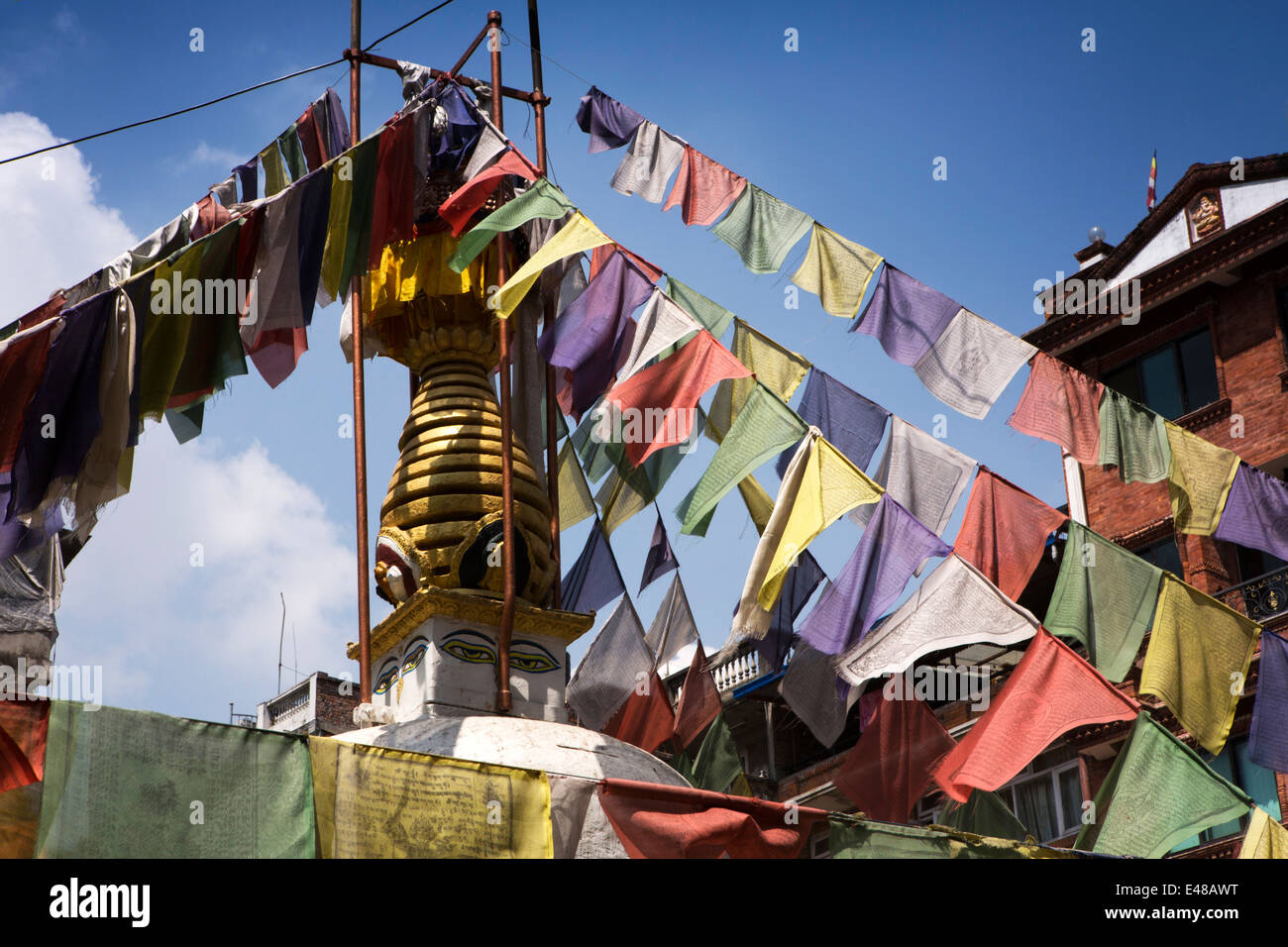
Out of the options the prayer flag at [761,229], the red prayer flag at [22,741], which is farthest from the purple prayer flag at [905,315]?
the red prayer flag at [22,741]

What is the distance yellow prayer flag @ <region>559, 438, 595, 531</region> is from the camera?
16906mm

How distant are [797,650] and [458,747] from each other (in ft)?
10.0

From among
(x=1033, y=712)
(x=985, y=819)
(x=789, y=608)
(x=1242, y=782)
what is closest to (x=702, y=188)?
(x=789, y=608)

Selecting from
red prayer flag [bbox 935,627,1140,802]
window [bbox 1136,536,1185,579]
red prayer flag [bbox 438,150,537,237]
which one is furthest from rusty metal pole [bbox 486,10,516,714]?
window [bbox 1136,536,1185,579]

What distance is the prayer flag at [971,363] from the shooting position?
46.1 ft

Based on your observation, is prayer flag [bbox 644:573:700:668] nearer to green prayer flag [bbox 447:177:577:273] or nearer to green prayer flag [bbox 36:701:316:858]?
green prayer flag [bbox 447:177:577:273]

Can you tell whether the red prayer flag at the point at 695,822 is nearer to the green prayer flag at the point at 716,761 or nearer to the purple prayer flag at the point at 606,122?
the green prayer flag at the point at 716,761

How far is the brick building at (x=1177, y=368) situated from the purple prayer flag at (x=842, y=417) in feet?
36.9

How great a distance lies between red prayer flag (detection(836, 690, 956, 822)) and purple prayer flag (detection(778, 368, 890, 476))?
81.8 inches

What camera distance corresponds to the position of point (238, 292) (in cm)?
1289

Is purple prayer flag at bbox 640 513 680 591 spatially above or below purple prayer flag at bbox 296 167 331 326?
below
